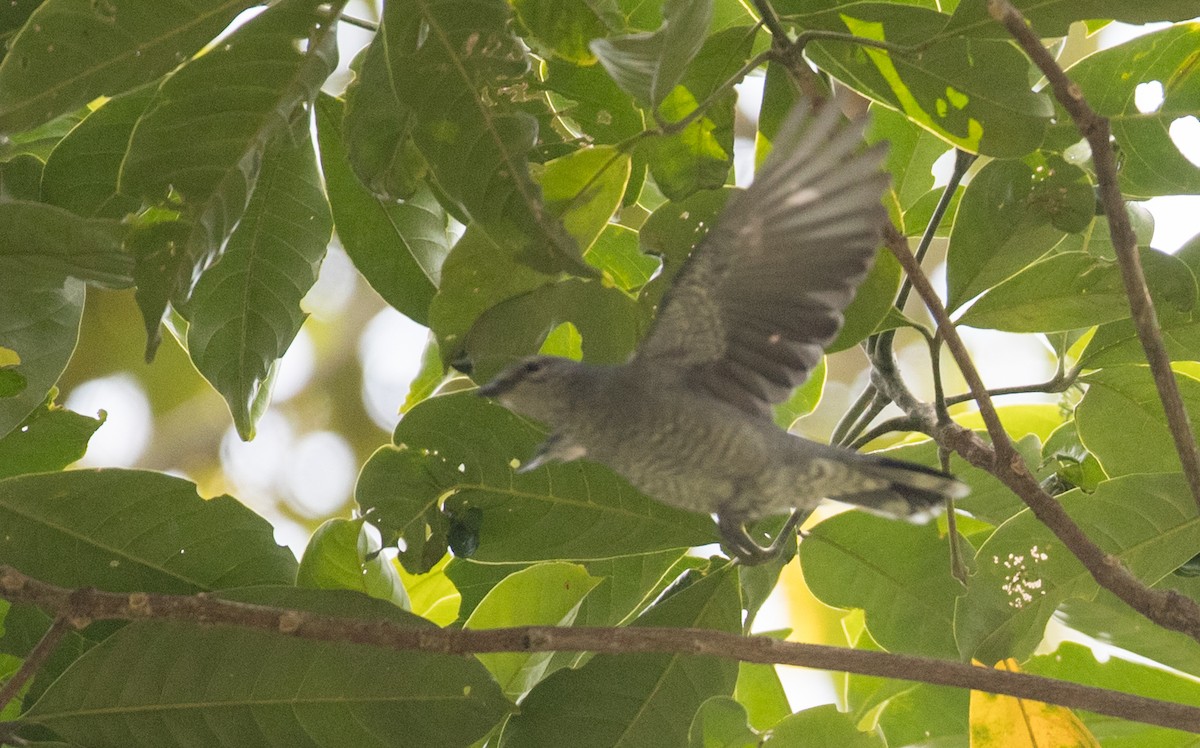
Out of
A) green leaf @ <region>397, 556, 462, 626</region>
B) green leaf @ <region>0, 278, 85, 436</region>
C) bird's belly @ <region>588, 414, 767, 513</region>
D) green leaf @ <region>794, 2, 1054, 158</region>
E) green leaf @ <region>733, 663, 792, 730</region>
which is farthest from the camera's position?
green leaf @ <region>397, 556, 462, 626</region>

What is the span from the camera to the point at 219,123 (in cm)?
152

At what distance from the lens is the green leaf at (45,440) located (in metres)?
1.91

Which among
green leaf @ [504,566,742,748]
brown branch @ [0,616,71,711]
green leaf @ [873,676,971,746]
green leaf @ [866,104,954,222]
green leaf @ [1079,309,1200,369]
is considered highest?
green leaf @ [866,104,954,222]

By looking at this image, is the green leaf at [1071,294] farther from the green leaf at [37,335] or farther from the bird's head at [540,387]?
the green leaf at [37,335]

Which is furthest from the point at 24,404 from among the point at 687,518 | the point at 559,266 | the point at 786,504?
the point at 786,504

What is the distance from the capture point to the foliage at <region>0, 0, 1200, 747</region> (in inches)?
58.3

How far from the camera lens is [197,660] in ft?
5.31

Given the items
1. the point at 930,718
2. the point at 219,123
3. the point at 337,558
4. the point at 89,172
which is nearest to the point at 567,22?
the point at 219,123

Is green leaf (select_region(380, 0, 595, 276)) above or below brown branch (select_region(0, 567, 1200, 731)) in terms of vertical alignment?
above

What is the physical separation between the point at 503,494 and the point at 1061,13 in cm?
101

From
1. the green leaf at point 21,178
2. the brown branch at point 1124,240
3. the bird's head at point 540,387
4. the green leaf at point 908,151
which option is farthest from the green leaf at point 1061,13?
the green leaf at point 21,178

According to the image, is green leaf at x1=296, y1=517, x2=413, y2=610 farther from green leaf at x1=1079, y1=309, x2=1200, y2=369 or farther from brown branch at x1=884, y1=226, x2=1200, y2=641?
green leaf at x1=1079, y1=309, x2=1200, y2=369

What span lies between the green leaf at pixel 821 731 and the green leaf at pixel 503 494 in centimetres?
28

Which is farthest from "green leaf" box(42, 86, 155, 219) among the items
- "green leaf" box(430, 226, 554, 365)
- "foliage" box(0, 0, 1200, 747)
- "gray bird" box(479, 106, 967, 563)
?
"gray bird" box(479, 106, 967, 563)
